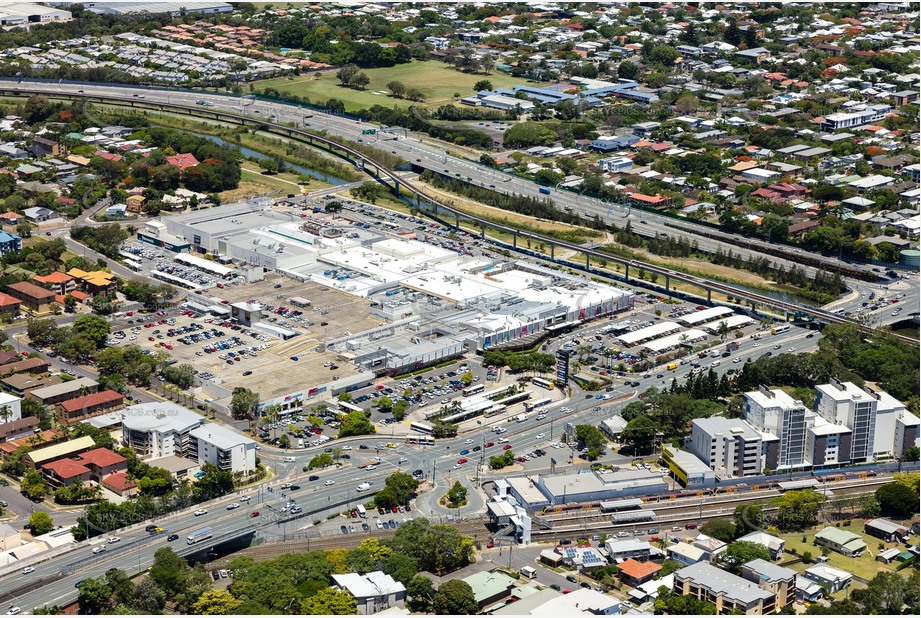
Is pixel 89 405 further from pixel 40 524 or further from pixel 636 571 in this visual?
pixel 636 571

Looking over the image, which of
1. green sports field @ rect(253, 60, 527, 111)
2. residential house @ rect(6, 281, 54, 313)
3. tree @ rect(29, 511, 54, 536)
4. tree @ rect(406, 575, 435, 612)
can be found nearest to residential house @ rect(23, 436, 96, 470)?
tree @ rect(29, 511, 54, 536)

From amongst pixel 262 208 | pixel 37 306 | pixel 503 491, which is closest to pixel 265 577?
pixel 503 491

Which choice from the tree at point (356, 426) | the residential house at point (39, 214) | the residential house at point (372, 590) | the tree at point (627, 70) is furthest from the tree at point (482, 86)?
the residential house at point (372, 590)

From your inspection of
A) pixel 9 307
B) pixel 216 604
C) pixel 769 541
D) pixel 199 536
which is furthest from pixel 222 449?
pixel 9 307

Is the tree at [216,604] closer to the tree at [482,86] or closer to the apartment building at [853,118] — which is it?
the apartment building at [853,118]

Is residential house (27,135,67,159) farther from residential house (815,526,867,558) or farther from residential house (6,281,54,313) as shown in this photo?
residential house (815,526,867,558)
